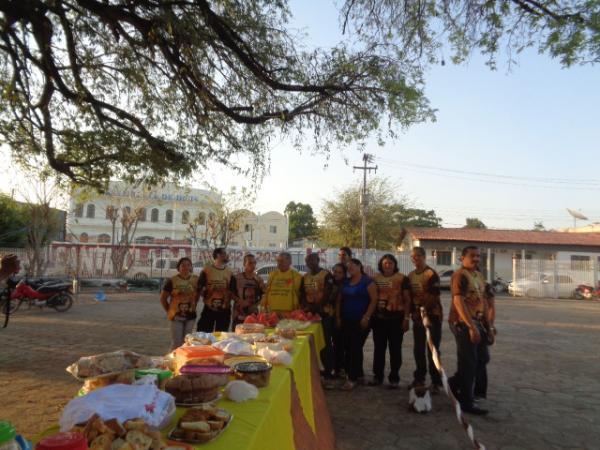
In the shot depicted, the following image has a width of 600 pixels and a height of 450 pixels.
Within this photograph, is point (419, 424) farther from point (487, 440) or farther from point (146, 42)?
point (146, 42)

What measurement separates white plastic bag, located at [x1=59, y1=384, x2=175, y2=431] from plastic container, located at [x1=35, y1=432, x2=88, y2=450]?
302 mm

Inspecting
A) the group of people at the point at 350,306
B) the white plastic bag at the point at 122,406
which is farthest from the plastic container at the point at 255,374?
the group of people at the point at 350,306

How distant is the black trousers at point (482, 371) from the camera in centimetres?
507

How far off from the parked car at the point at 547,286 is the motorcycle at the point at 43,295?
2154 centimetres

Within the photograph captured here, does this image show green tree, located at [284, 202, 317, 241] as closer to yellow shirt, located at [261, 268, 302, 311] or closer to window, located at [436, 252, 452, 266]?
window, located at [436, 252, 452, 266]

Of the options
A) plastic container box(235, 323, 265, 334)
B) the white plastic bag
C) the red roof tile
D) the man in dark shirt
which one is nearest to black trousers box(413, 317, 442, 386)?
the man in dark shirt

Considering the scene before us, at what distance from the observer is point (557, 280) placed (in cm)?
2394

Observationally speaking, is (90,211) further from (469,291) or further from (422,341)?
(469,291)

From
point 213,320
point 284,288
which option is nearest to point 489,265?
point 284,288

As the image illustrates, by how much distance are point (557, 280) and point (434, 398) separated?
22.2 meters

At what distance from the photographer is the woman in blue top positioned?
5.70 m

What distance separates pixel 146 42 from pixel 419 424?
6684 mm

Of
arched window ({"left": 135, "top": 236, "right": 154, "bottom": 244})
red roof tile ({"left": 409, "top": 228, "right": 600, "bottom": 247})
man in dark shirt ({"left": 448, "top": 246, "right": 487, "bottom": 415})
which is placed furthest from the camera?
arched window ({"left": 135, "top": 236, "right": 154, "bottom": 244})

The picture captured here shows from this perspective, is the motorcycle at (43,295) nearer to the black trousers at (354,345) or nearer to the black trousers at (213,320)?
the black trousers at (213,320)
